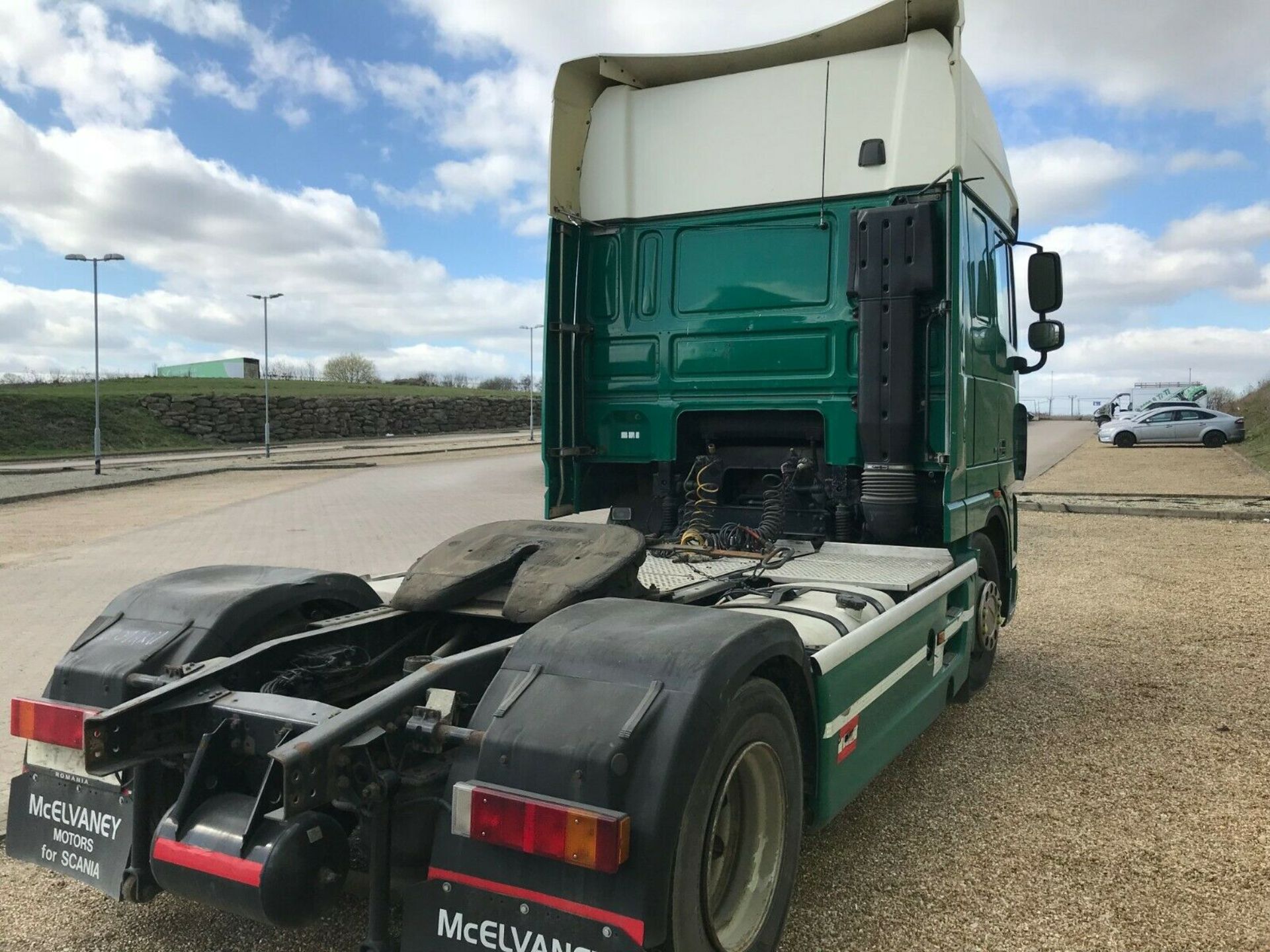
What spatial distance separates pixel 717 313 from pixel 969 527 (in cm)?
176

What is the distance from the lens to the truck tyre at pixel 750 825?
7.62ft

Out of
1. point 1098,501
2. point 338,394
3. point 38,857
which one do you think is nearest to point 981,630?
point 38,857

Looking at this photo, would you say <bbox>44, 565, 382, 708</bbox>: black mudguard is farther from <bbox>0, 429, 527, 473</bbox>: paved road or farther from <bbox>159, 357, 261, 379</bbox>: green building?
<bbox>159, 357, 261, 379</bbox>: green building

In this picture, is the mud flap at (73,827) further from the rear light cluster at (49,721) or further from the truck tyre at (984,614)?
the truck tyre at (984,614)

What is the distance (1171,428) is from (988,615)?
34913 mm

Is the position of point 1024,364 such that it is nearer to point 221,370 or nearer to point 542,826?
point 542,826

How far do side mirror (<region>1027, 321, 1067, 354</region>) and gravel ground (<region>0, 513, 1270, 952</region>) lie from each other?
207 cm

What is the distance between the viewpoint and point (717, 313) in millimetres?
5363

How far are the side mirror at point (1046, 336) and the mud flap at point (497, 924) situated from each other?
16.6 feet

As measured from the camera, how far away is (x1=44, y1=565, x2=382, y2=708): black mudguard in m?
3.01

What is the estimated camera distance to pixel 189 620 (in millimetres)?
3201

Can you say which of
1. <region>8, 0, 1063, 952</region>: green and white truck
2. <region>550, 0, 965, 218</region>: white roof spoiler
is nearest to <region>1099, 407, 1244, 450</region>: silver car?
<region>8, 0, 1063, 952</region>: green and white truck

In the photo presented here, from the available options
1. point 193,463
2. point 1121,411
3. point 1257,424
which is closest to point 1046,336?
point 193,463

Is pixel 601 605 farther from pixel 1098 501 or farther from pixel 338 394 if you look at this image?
pixel 338 394
